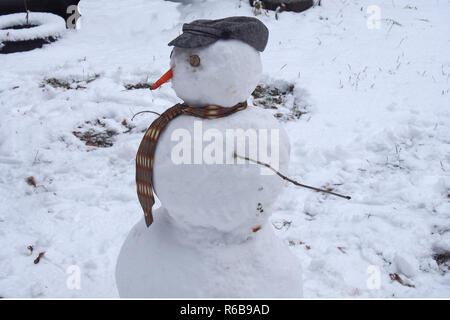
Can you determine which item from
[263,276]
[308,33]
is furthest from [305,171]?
[308,33]

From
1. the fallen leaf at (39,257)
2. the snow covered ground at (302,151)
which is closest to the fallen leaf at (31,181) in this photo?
the snow covered ground at (302,151)

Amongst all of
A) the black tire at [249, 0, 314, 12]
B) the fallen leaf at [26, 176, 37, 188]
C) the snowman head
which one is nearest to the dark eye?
the snowman head

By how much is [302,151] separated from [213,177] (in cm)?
236

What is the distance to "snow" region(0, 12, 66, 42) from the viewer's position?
5.84 metres

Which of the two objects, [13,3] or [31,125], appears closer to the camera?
[31,125]

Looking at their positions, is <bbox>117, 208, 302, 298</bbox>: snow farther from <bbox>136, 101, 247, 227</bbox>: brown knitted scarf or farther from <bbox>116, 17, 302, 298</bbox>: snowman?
<bbox>136, 101, 247, 227</bbox>: brown knitted scarf

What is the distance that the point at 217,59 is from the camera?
5.20 feet

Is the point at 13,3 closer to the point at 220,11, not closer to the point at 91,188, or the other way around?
the point at 220,11

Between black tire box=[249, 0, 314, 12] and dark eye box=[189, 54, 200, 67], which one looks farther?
black tire box=[249, 0, 314, 12]

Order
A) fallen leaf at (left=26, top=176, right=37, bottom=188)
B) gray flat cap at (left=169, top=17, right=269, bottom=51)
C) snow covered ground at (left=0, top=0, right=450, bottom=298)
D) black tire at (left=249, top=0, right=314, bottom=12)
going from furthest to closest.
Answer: black tire at (left=249, top=0, right=314, bottom=12), fallen leaf at (left=26, top=176, right=37, bottom=188), snow covered ground at (left=0, top=0, right=450, bottom=298), gray flat cap at (left=169, top=17, right=269, bottom=51)

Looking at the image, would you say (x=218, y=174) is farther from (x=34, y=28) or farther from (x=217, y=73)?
(x=34, y=28)

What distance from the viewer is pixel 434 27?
21.2 feet

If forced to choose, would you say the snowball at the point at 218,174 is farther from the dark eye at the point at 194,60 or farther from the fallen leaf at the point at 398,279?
the fallen leaf at the point at 398,279

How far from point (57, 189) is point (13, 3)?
4.88 meters
